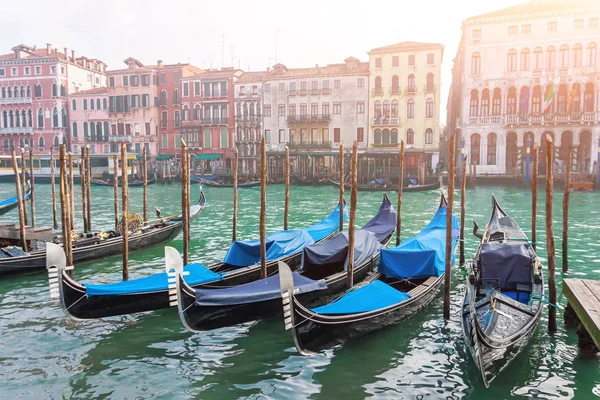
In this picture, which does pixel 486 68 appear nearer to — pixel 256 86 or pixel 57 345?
pixel 256 86

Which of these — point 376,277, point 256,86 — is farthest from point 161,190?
point 376,277

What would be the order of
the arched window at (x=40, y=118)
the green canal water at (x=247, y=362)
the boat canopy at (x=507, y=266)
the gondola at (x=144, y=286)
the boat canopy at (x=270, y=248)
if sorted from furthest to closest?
the arched window at (x=40, y=118) → the boat canopy at (x=270, y=248) → the boat canopy at (x=507, y=266) → the gondola at (x=144, y=286) → the green canal water at (x=247, y=362)

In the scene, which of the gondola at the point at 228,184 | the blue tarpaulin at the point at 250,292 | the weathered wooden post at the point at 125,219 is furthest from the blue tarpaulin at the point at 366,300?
the gondola at the point at 228,184

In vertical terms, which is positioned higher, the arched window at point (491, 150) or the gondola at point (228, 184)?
the arched window at point (491, 150)

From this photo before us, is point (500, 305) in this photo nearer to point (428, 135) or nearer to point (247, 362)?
point (247, 362)

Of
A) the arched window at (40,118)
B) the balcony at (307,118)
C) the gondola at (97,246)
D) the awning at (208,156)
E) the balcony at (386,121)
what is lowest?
the gondola at (97,246)

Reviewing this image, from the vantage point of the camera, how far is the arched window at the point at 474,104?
33.2 m

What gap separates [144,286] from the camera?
24.5 feet

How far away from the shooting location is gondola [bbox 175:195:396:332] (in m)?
6.61

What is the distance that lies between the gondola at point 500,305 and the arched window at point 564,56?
91.0 ft

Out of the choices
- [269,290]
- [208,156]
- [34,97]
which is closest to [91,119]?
[34,97]

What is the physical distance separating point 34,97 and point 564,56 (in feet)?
135

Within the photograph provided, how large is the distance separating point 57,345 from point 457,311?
20.0ft

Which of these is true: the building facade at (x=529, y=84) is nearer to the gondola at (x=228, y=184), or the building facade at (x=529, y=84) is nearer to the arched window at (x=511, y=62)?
the arched window at (x=511, y=62)
